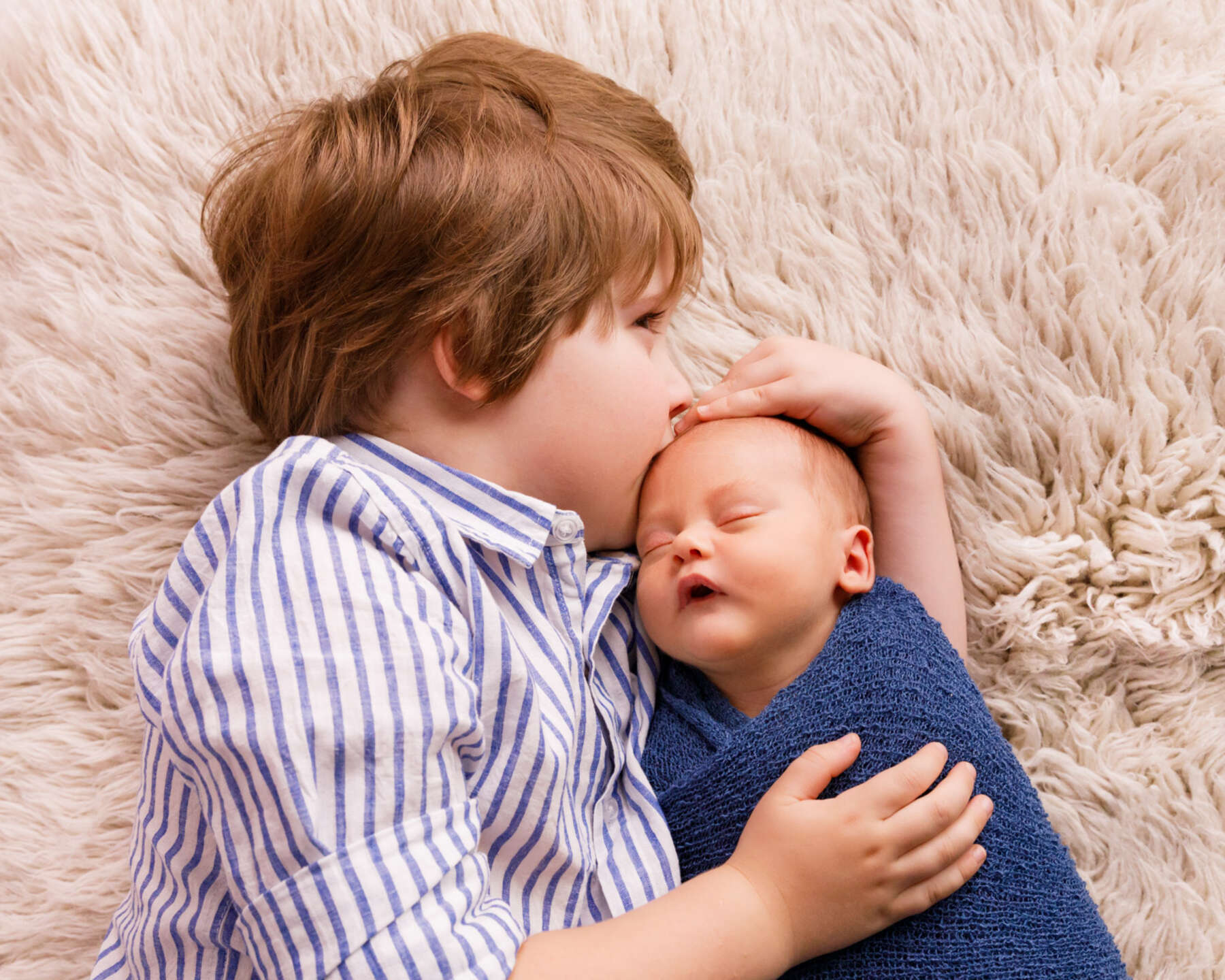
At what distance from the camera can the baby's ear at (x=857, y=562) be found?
1004mm

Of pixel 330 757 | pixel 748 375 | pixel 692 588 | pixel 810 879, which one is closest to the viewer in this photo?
pixel 330 757

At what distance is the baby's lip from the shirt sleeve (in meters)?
0.24

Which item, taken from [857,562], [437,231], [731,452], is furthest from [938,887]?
[437,231]

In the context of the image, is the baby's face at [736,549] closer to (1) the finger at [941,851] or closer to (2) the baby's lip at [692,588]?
(2) the baby's lip at [692,588]

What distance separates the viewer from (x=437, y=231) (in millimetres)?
Result: 907

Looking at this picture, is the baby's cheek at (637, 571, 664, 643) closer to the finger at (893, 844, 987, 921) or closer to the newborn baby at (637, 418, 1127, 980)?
the newborn baby at (637, 418, 1127, 980)

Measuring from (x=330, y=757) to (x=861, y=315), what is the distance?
74cm

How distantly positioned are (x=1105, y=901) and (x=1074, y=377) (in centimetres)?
54

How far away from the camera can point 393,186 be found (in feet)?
3.00

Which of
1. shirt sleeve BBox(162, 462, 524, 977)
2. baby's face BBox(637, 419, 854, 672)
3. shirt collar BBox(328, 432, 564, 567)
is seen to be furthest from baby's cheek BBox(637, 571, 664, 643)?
shirt sleeve BBox(162, 462, 524, 977)

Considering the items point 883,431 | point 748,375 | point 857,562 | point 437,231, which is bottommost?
point 857,562

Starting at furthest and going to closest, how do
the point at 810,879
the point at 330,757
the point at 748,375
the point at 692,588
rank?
the point at 748,375, the point at 692,588, the point at 810,879, the point at 330,757

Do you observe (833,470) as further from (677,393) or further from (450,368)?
(450,368)

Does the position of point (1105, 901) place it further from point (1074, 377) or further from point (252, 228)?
point (252, 228)
